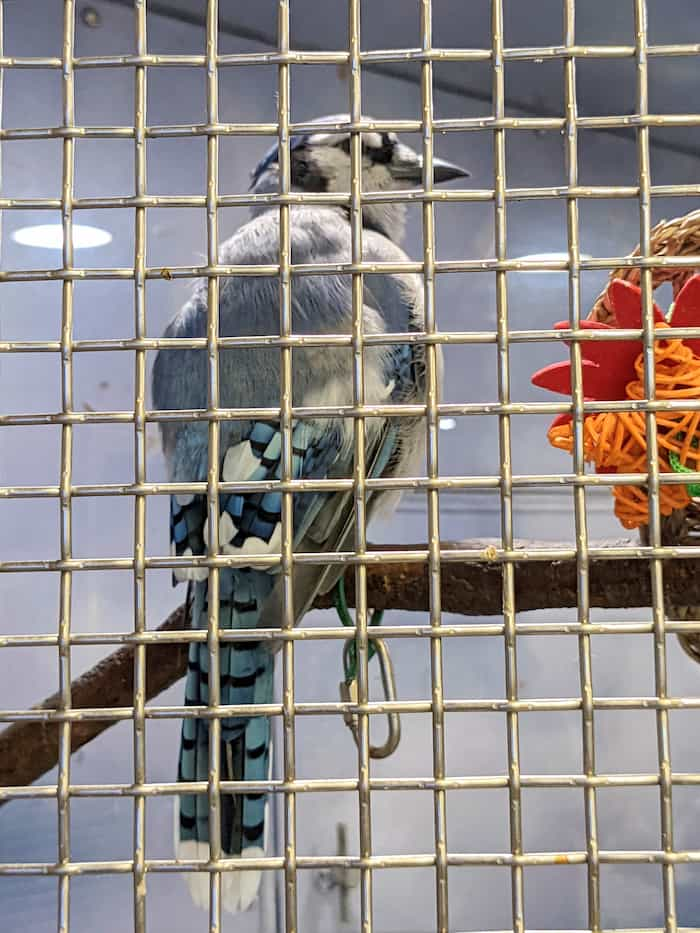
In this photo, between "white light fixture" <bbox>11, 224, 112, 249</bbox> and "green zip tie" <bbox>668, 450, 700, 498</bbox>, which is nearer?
"green zip tie" <bbox>668, 450, 700, 498</bbox>

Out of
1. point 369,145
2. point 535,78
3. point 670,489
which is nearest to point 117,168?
point 369,145

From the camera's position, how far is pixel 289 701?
0.39 metres

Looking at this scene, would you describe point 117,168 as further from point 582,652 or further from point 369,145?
point 582,652

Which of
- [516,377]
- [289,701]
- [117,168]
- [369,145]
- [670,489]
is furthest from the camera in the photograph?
[516,377]

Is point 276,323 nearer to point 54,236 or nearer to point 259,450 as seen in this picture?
point 259,450

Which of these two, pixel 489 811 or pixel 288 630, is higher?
pixel 288 630

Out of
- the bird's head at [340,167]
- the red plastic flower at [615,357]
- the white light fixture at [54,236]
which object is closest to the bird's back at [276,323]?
the bird's head at [340,167]

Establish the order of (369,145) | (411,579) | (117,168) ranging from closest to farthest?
1. (411,579)
2. (369,145)
3. (117,168)

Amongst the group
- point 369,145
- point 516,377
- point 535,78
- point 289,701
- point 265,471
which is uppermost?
point 535,78

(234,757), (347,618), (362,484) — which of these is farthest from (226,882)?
(362,484)

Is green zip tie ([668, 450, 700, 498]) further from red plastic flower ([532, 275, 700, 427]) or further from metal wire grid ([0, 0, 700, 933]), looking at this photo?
metal wire grid ([0, 0, 700, 933])

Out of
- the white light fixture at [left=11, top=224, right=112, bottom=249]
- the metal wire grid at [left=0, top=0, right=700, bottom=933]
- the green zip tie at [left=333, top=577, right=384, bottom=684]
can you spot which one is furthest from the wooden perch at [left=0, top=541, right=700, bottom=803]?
the white light fixture at [left=11, top=224, right=112, bottom=249]

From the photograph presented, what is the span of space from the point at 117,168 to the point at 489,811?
3.63 feet

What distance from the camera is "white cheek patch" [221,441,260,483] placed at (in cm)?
92
